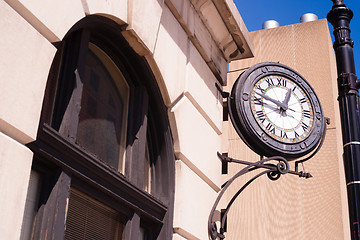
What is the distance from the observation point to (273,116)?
6.58 meters

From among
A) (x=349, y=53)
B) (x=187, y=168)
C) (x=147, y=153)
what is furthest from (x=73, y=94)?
(x=349, y=53)

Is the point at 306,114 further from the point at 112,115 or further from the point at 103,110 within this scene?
the point at 103,110

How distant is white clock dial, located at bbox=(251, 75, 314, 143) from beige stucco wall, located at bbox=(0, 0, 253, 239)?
0.67 m

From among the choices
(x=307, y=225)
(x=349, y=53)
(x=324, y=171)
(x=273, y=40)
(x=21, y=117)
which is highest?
(x=273, y=40)

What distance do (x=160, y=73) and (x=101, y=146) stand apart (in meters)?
1.16

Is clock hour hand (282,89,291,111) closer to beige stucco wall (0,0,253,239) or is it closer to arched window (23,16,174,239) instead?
beige stucco wall (0,0,253,239)

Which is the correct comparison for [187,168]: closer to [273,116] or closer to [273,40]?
[273,116]

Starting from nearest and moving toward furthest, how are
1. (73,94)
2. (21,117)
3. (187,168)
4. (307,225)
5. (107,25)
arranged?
(21,117)
(73,94)
(107,25)
(187,168)
(307,225)

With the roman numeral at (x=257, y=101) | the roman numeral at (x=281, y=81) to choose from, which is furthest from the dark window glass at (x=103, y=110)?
the roman numeral at (x=281, y=81)

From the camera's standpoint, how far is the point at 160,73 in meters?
5.52

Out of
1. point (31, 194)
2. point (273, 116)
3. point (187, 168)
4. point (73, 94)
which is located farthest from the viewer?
point (273, 116)

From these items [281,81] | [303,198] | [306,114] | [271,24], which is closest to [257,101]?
[281,81]

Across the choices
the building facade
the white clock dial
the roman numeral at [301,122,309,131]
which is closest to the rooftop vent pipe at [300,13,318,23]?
the building facade

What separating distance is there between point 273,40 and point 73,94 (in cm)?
2010
